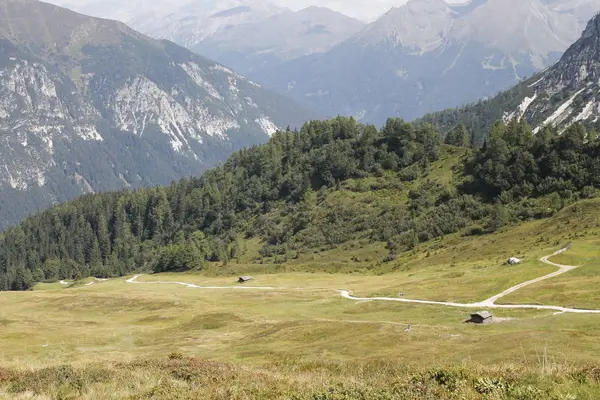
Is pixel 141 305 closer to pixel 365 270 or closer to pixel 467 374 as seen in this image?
pixel 365 270

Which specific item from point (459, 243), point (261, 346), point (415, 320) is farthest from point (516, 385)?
point (459, 243)

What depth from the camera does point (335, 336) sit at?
59.3m

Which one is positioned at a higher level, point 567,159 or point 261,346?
point 567,159

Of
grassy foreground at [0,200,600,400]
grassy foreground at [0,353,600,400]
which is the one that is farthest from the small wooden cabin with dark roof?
grassy foreground at [0,353,600,400]

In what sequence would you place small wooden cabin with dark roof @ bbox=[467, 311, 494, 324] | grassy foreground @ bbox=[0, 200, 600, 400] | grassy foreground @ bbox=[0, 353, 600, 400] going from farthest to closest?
small wooden cabin with dark roof @ bbox=[467, 311, 494, 324], grassy foreground @ bbox=[0, 200, 600, 400], grassy foreground @ bbox=[0, 353, 600, 400]

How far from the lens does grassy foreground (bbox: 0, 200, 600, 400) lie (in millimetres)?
23203

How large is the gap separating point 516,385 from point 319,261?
15320 cm

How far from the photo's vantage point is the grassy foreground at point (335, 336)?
23.2 metres

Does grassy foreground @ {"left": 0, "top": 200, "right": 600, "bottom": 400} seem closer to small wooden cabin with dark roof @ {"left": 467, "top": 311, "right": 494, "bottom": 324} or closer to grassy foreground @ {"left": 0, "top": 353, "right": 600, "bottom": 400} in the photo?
grassy foreground @ {"left": 0, "top": 353, "right": 600, "bottom": 400}

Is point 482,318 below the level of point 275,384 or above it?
below

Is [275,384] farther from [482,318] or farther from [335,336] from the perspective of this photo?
[482,318]

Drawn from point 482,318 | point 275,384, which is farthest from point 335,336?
point 275,384

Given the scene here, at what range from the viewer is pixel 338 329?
61.7 metres

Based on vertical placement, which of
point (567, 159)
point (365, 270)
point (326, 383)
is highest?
point (567, 159)
